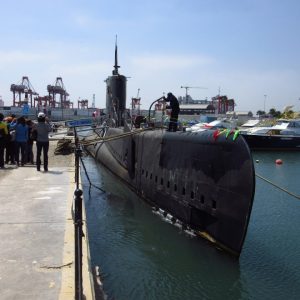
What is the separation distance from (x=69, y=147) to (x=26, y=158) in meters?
6.22

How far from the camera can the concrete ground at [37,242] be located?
15.9 feet

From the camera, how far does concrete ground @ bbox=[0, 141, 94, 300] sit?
4840 millimetres

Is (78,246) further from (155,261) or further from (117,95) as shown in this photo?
(117,95)

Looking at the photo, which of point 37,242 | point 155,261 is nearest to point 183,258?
point 155,261

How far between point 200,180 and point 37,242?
3.96 metres

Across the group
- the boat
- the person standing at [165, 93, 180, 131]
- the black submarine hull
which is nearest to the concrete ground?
the black submarine hull

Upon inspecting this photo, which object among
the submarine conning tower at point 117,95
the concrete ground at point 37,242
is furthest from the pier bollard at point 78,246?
the submarine conning tower at point 117,95

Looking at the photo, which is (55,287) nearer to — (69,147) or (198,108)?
(69,147)

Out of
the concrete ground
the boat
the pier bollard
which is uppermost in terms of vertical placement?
the pier bollard

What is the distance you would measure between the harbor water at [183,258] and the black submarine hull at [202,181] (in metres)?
0.43

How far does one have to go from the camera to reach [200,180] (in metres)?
9.14

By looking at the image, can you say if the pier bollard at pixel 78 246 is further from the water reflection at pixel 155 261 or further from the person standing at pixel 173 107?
the person standing at pixel 173 107

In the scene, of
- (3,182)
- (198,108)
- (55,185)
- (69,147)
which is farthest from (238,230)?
(198,108)

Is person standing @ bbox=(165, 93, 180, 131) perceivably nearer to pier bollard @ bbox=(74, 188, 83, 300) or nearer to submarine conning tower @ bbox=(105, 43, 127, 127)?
pier bollard @ bbox=(74, 188, 83, 300)
